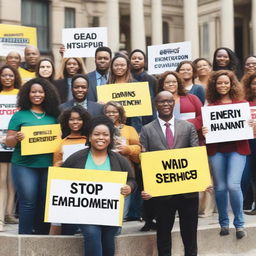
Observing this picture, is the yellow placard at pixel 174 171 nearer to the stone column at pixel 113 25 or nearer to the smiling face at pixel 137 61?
the smiling face at pixel 137 61

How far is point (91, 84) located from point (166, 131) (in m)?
2.17

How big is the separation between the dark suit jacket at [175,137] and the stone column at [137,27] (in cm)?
2419

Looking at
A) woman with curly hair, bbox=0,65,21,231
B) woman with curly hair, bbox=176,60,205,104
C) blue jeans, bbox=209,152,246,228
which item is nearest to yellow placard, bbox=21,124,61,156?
woman with curly hair, bbox=0,65,21,231

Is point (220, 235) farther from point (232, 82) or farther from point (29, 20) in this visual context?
point (29, 20)

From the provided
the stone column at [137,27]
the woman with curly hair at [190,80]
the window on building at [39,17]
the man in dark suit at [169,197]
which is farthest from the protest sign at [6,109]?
the stone column at [137,27]

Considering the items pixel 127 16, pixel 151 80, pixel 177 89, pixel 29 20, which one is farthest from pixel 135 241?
pixel 127 16

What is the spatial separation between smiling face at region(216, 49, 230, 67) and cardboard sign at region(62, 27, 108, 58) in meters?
2.41

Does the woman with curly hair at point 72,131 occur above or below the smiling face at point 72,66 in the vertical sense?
below

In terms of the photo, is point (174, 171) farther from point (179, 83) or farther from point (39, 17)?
point (39, 17)

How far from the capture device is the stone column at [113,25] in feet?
101

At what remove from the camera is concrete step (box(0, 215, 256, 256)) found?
730 cm

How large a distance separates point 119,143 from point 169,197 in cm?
101

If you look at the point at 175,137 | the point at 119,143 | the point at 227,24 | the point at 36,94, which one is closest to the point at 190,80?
the point at 119,143

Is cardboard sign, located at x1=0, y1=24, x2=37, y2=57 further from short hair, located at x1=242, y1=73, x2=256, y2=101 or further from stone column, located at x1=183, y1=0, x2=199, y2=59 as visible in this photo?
stone column, located at x1=183, y1=0, x2=199, y2=59
